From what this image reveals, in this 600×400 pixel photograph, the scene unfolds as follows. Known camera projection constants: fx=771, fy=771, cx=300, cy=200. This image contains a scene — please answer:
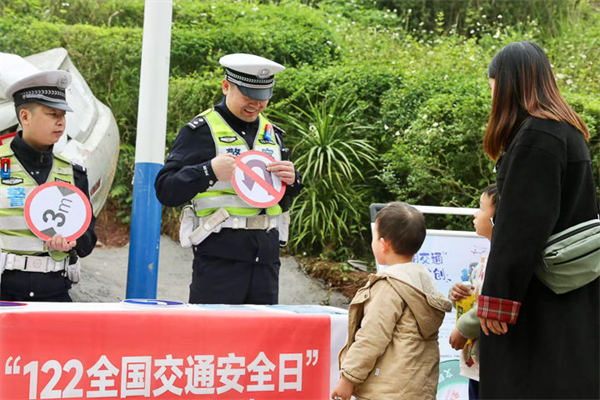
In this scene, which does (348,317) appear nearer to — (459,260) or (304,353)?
(304,353)

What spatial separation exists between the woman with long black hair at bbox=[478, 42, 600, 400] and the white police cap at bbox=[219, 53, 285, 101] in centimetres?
143

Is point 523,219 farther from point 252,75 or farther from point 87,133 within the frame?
point 87,133

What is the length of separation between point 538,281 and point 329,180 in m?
5.38

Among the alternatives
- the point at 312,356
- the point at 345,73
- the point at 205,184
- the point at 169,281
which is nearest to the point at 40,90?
the point at 205,184

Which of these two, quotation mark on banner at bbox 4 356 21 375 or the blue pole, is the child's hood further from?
the blue pole

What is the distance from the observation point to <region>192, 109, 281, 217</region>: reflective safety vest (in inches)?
148

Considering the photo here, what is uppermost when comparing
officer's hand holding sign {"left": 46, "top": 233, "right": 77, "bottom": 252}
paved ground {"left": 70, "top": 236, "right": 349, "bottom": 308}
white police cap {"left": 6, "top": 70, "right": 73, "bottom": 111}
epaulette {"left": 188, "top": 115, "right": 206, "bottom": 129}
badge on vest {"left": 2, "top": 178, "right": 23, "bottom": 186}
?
white police cap {"left": 6, "top": 70, "right": 73, "bottom": 111}

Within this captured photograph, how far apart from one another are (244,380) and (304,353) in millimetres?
309

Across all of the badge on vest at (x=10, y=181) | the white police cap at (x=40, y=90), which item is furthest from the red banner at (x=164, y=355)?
the white police cap at (x=40, y=90)

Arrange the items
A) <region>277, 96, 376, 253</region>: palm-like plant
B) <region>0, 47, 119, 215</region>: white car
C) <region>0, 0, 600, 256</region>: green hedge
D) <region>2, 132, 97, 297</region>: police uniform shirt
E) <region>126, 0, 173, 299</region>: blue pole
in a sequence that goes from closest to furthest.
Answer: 1. <region>2, 132, 97, 297</region>: police uniform shirt
2. <region>126, 0, 173, 299</region>: blue pole
3. <region>0, 47, 119, 215</region>: white car
4. <region>0, 0, 600, 256</region>: green hedge
5. <region>277, 96, 376, 253</region>: palm-like plant

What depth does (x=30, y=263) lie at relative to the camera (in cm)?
366

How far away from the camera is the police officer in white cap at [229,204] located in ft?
12.3

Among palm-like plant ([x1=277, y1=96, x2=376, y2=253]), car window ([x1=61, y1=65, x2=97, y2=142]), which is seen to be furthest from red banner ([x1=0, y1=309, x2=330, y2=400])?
palm-like plant ([x1=277, y1=96, x2=376, y2=253])

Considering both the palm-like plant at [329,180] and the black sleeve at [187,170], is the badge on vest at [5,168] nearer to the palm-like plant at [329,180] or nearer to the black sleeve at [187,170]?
the black sleeve at [187,170]
